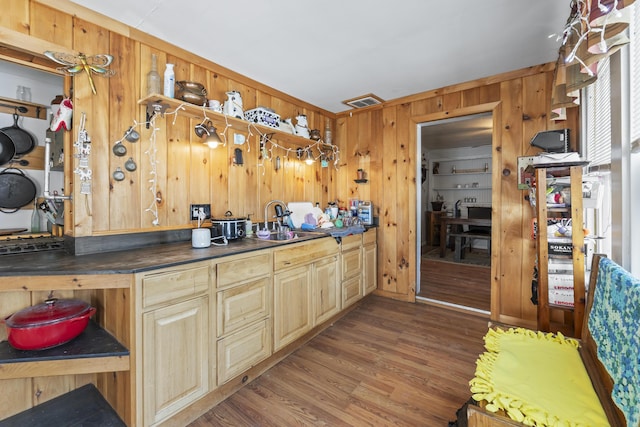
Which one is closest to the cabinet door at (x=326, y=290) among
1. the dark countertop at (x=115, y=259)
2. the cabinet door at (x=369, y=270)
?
the cabinet door at (x=369, y=270)

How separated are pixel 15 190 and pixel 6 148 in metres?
0.34

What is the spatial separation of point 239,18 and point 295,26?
37 centimetres

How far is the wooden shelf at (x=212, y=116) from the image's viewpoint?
1856 mm

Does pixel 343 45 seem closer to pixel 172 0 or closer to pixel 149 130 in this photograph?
pixel 172 0

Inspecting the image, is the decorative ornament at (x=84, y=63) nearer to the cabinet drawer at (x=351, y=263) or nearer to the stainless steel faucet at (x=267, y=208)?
the stainless steel faucet at (x=267, y=208)

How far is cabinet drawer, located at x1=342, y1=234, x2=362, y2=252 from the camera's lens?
2804 millimetres

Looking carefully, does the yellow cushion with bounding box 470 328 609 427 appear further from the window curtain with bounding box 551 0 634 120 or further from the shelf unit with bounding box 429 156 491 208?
the shelf unit with bounding box 429 156 491 208

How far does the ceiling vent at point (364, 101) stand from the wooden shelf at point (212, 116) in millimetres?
797

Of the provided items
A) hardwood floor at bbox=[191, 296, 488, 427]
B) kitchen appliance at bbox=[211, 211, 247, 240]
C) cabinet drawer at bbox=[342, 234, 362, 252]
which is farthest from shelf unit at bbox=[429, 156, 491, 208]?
kitchen appliance at bbox=[211, 211, 247, 240]

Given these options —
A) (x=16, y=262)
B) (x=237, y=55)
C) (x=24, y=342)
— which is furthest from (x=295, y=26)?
(x=24, y=342)

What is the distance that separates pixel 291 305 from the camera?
2.16 m

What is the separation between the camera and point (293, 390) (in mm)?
1771

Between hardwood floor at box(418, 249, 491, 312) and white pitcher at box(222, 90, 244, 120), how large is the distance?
2.90 m

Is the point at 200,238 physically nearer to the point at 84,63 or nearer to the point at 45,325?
the point at 45,325
